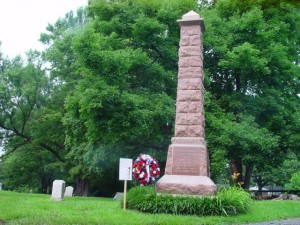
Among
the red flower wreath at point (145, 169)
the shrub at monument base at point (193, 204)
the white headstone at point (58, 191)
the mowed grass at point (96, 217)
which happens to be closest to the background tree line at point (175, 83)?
the white headstone at point (58, 191)

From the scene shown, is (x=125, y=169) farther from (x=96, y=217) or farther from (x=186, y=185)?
(x=96, y=217)

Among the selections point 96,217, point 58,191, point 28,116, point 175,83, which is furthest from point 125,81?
point 28,116

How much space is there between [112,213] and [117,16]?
501 inches

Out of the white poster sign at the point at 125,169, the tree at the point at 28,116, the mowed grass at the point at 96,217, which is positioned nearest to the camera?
the mowed grass at the point at 96,217

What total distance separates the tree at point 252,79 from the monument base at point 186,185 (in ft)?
19.3

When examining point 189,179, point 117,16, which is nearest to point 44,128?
point 117,16

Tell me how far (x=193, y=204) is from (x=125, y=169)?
2.26m

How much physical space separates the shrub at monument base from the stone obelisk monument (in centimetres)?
60

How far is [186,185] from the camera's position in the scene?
37.0 ft

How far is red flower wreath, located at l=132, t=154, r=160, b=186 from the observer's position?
11.7m

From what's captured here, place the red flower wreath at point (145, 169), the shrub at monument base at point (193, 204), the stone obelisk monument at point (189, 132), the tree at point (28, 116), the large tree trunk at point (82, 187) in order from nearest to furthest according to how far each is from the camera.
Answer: the shrub at monument base at point (193, 204), the stone obelisk monument at point (189, 132), the red flower wreath at point (145, 169), the tree at point (28, 116), the large tree trunk at point (82, 187)

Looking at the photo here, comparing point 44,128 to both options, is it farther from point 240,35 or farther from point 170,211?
point 170,211

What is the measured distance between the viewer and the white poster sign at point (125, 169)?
10898mm

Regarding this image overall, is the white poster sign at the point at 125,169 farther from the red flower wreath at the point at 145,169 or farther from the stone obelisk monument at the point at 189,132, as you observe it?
the stone obelisk monument at the point at 189,132
